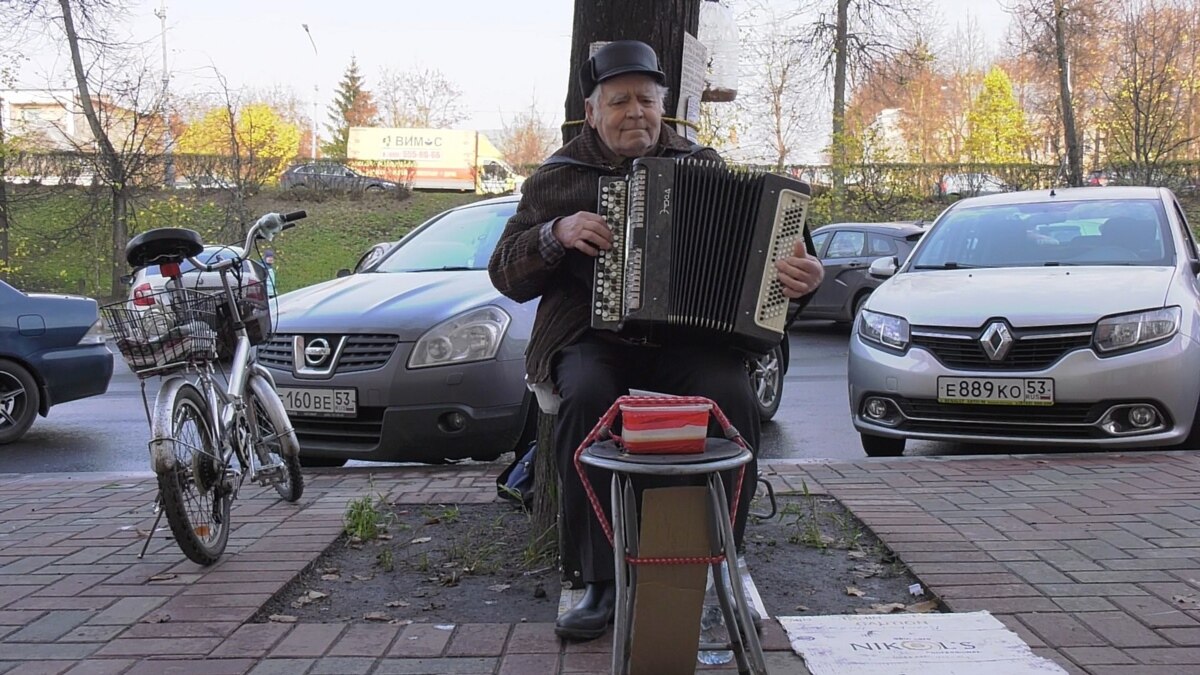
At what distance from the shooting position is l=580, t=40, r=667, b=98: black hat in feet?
10.2

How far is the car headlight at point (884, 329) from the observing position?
5570mm

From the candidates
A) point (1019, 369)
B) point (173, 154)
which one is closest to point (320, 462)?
point (1019, 369)

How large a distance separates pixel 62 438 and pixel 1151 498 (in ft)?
23.3

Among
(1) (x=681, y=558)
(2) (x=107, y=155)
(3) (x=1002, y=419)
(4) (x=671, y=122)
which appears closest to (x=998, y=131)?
(2) (x=107, y=155)

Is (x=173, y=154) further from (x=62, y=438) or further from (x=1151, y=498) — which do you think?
(x=1151, y=498)

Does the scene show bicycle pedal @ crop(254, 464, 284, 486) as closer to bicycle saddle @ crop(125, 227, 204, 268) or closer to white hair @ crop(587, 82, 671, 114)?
bicycle saddle @ crop(125, 227, 204, 268)

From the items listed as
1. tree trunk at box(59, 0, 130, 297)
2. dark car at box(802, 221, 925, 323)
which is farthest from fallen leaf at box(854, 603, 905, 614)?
tree trunk at box(59, 0, 130, 297)

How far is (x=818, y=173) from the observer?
2708cm

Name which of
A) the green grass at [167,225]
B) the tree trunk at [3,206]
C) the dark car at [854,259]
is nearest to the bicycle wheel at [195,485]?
the dark car at [854,259]

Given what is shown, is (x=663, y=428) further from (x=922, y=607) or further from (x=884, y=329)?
(x=884, y=329)

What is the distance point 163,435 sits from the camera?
3.42 metres

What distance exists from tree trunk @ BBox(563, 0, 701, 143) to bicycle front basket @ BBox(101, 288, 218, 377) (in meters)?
1.55

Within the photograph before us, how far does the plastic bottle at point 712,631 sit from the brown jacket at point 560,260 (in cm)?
84

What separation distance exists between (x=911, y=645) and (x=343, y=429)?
328cm
